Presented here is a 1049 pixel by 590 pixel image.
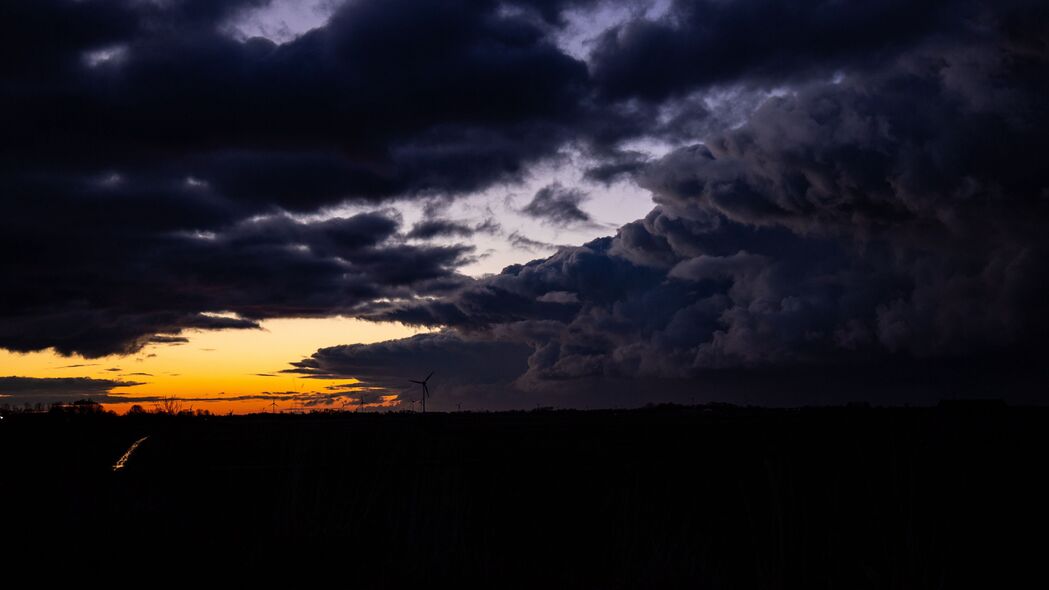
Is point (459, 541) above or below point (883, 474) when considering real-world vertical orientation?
below

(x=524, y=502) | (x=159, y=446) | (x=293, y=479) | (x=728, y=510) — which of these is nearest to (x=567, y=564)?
(x=293, y=479)

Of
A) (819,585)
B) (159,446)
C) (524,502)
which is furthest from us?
(159,446)

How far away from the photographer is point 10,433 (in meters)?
47.1

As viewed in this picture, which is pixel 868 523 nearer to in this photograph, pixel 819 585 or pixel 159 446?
pixel 819 585

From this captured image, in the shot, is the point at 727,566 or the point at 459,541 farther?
the point at 727,566

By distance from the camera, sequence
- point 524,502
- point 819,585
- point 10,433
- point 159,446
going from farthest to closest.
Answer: point 10,433, point 159,446, point 524,502, point 819,585

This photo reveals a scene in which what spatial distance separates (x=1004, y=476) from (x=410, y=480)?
15.5 meters

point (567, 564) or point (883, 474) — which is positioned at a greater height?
point (883, 474)

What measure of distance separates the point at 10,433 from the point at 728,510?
130 ft

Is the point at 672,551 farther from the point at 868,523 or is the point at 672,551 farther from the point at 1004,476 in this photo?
the point at 1004,476

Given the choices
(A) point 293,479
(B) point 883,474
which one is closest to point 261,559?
(A) point 293,479

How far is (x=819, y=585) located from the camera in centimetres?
1106

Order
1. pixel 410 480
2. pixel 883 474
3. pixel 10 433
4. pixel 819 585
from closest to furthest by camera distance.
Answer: pixel 819 585, pixel 883 474, pixel 410 480, pixel 10 433

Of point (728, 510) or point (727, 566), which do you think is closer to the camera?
point (727, 566)
